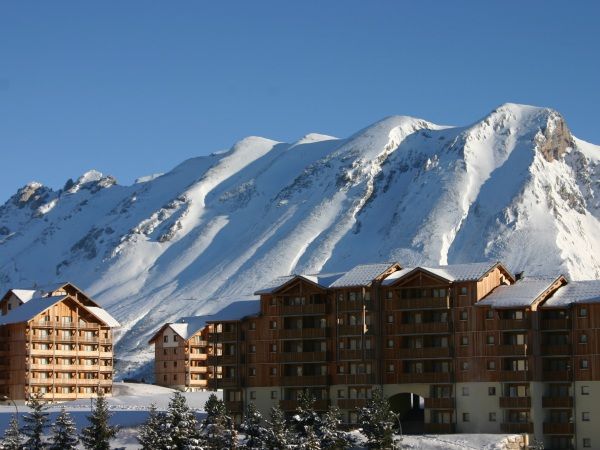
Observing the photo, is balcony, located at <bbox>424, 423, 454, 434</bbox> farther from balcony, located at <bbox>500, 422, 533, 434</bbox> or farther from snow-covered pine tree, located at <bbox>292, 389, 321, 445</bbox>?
snow-covered pine tree, located at <bbox>292, 389, 321, 445</bbox>

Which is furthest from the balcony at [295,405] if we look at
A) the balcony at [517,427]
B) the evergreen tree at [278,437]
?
the evergreen tree at [278,437]

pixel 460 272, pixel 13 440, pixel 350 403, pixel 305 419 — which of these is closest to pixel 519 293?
pixel 460 272

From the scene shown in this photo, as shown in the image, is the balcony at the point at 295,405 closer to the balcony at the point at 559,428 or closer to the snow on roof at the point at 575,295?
the balcony at the point at 559,428

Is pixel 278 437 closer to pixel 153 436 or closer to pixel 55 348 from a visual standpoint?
pixel 153 436

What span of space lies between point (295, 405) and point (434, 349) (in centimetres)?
1523

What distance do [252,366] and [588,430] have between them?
3561 cm

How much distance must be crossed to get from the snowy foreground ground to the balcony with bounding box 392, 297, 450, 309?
14.1 m

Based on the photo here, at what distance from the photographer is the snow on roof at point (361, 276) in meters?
124

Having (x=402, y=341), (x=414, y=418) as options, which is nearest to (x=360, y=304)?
(x=402, y=341)

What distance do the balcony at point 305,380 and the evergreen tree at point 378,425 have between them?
971 inches

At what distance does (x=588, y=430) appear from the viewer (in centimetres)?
11175

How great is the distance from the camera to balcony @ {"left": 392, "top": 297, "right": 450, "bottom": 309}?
4737 inches

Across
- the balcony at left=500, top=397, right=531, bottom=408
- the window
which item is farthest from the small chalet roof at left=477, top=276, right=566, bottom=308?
the window

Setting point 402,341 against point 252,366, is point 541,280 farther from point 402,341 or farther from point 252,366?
point 252,366
